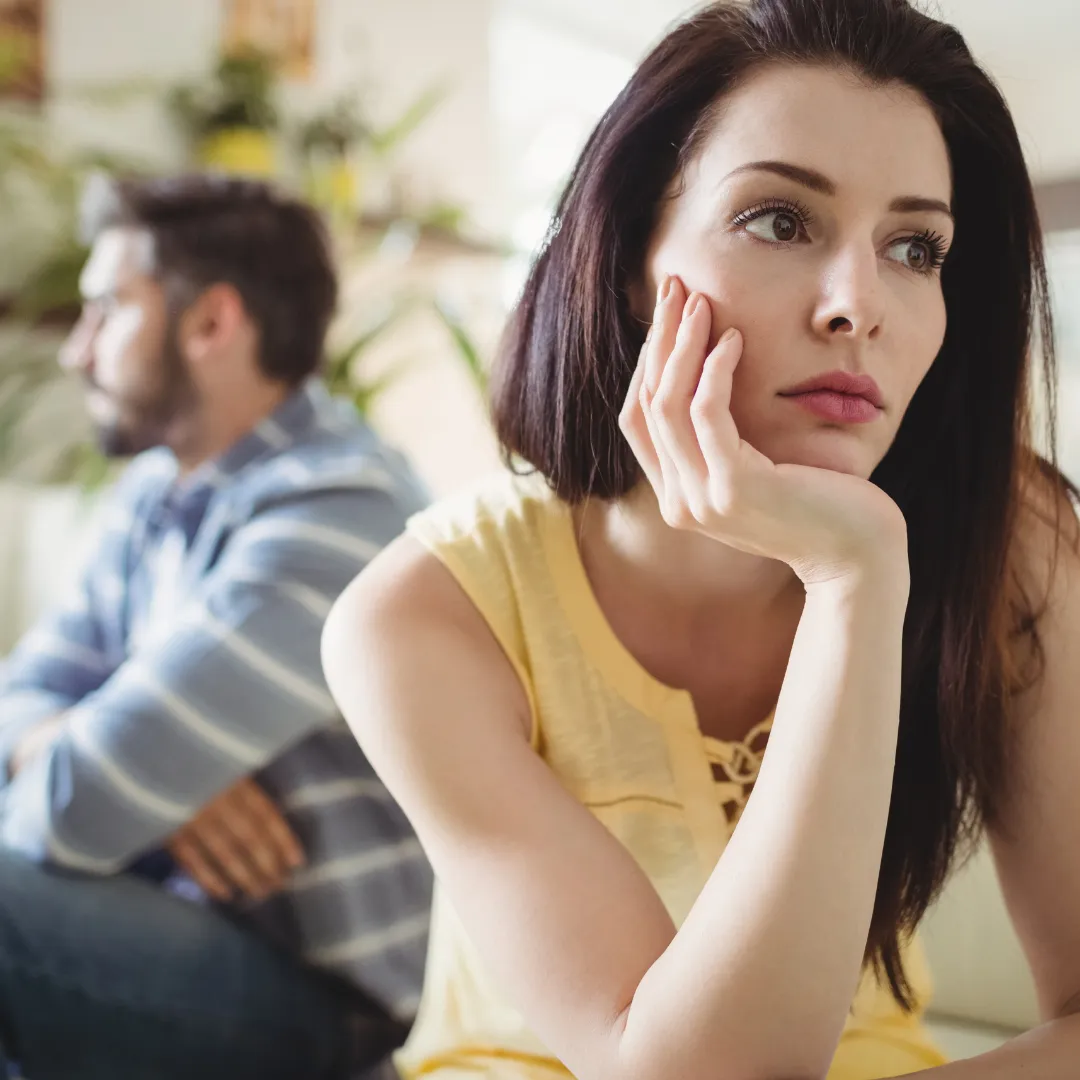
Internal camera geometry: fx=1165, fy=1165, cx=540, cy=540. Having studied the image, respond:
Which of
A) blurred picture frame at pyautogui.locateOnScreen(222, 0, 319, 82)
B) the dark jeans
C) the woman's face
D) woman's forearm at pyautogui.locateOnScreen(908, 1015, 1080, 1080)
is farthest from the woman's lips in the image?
blurred picture frame at pyautogui.locateOnScreen(222, 0, 319, 82)

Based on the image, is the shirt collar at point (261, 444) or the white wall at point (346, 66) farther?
the white wall at point (346, 66)

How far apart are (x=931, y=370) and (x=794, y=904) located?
0.45 metres

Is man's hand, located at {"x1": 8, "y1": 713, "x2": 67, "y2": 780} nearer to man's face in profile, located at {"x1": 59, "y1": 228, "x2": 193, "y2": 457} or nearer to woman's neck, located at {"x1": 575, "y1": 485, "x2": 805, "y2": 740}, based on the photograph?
man's face in profile, located at {"x1": 59, "y1": 228, "x2": 193, "y2": 457}

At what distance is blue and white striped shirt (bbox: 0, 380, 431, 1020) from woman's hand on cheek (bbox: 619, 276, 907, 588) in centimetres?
61

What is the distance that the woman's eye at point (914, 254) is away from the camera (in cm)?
75

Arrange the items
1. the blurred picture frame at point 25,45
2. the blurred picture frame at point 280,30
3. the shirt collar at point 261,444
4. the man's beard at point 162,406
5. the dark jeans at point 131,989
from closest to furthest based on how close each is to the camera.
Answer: the dark jeans at point 131,989
the shirt collar at point 261,444
the man's beard at point 162,406
the blurred picture frame at point 25,45
the blurred picture frame at point 280,30

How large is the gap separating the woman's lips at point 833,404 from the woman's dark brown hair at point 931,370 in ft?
0.48

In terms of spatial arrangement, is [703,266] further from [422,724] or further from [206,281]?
[206,281]

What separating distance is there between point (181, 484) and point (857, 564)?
3.68 feet

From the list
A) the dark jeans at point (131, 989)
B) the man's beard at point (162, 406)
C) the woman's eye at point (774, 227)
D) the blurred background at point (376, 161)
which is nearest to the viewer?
the woman's eye at point (774, 227)

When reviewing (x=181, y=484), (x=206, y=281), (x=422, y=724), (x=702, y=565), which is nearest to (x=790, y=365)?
(x=702, y=565)

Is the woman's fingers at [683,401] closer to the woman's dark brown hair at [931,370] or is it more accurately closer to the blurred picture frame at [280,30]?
the woman's dark brown hair at [931,370]

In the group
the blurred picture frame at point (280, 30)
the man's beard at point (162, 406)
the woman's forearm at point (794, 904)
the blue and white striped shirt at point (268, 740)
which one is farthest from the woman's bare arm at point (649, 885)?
the blurred picture frame at point (280, 30)

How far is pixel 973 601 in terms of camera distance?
0.82m
